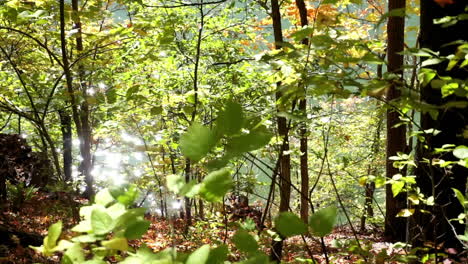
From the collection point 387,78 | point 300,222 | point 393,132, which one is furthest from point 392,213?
point 300,222

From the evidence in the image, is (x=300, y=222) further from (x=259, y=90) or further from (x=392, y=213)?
(x=392, y=213)

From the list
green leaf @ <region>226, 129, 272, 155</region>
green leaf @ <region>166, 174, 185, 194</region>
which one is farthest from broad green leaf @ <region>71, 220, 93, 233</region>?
green leaf @ <region>226, 129, 272, 155</region>

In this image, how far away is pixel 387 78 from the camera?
3.42 ft

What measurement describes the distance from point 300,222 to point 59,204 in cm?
560

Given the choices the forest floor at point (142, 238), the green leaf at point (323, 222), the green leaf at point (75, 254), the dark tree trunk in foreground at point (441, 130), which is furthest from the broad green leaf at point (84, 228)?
the forest floor at point (142, 238)

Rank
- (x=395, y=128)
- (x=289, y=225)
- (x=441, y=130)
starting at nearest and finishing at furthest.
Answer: (x=289, y=225), (x=441, y=130), (x=395, y=128)

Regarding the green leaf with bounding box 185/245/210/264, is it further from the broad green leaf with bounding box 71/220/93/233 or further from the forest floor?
the forest floor

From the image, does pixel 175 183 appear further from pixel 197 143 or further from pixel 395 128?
pixel 395 128

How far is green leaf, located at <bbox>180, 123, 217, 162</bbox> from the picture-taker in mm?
523

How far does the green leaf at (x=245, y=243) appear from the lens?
0.67 meters

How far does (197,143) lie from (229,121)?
0.06 meters

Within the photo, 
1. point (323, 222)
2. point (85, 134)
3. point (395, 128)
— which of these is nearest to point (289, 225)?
point (323, 222)

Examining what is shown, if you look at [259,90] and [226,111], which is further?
[259,90]

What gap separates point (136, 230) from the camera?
59 cm
